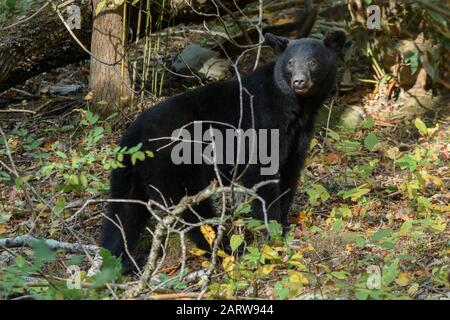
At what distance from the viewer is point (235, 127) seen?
23.9 ft

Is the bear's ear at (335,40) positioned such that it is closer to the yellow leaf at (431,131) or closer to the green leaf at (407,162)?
the green leaf at (407,162)

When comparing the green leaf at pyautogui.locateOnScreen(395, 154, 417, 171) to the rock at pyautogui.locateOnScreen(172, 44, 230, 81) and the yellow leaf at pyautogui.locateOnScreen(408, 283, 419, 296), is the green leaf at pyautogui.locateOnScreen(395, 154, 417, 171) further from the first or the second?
the rock at pyautogui.locateOnScreen(172, 44, 230, 81)

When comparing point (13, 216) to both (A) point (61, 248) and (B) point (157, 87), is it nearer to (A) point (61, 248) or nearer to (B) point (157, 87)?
(A) point (61, 248)

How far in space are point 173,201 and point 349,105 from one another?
4.33 m

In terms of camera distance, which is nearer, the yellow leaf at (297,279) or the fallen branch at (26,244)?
the yellow leaf at (297,279)

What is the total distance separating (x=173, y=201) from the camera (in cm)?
680

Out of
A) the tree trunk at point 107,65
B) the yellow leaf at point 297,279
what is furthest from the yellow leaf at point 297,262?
the tree trunk at point 107,65

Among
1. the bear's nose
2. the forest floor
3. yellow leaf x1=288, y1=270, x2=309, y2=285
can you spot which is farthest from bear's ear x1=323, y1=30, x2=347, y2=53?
yellow leaf x1=288, y1=270, x2=309, y2=285

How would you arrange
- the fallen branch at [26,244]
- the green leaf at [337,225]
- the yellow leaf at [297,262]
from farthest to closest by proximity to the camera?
1. the green leaf at [337,225]
2. the fallen branch at [26,244]
3. the yellow leaf at [297,262]

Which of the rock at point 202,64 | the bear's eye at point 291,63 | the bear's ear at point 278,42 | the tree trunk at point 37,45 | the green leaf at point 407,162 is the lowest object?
the green leaf at point 407,162

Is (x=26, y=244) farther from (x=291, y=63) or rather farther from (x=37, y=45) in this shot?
(x=37, y=45)

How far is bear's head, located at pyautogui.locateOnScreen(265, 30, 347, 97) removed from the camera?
23.9ft

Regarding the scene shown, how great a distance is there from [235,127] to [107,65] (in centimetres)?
265

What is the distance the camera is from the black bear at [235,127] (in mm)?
6824
